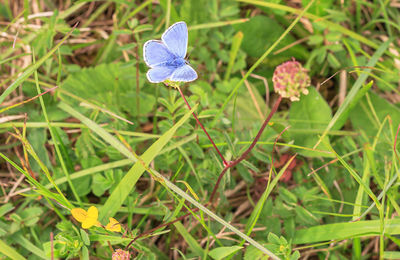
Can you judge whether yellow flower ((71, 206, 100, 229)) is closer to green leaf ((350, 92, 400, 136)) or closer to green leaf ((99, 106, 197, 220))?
green leaf ((99, 106, 197, 220))

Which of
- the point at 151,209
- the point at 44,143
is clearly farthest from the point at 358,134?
the point at 44,143

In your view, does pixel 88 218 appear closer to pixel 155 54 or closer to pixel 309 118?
pixel 155 54

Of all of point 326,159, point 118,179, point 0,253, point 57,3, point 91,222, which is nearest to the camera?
point 91,222

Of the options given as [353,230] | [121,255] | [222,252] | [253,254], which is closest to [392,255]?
[353,230]

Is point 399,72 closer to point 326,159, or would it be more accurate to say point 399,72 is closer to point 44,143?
point 326,159

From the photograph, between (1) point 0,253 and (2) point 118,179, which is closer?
(1) point 0,253

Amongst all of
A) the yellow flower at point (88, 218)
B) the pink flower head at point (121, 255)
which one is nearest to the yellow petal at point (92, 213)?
the yellow flower at point (88, 218)

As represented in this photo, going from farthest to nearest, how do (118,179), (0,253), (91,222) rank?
(118,179)
(0,253)
(91,222)
